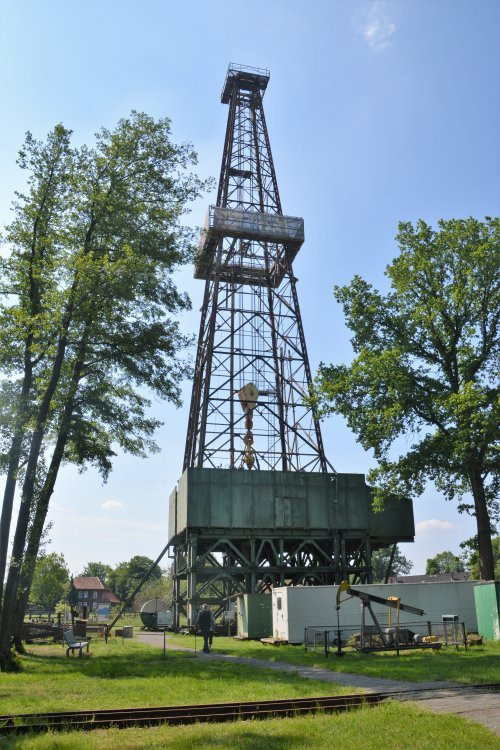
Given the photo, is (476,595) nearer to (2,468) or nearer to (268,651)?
(268,651)

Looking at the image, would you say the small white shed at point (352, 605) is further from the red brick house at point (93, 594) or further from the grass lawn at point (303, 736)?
the red brick house at point (93, 594)

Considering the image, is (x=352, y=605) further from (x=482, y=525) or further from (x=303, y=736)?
(x=303, y=736)

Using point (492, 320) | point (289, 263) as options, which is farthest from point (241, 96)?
point (492, 320)

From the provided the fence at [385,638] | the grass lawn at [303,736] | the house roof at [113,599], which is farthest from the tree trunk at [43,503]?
the house roof at [113,599]

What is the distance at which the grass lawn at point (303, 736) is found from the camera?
7.94 m

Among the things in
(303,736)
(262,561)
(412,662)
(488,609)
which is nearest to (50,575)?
(262,561)

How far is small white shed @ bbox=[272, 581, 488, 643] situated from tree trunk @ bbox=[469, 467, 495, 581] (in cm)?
96

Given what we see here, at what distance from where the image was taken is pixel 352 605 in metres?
24.8

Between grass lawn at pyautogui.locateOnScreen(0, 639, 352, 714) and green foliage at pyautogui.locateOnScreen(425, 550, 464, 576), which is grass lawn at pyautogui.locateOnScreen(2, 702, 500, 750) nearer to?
grass lawn at pyautogui.locateOnScreen(0, 639, 352, 714)

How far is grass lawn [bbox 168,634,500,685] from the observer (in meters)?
13.9

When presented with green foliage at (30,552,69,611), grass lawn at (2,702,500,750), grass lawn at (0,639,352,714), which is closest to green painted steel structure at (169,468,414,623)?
grass lawn at (0,639,352,714)

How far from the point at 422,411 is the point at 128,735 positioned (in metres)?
22.1

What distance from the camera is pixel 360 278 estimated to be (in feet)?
104

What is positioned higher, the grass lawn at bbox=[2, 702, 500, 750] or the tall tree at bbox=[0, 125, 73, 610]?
the tall tree at bbox=[0, 125, 73, 610]
